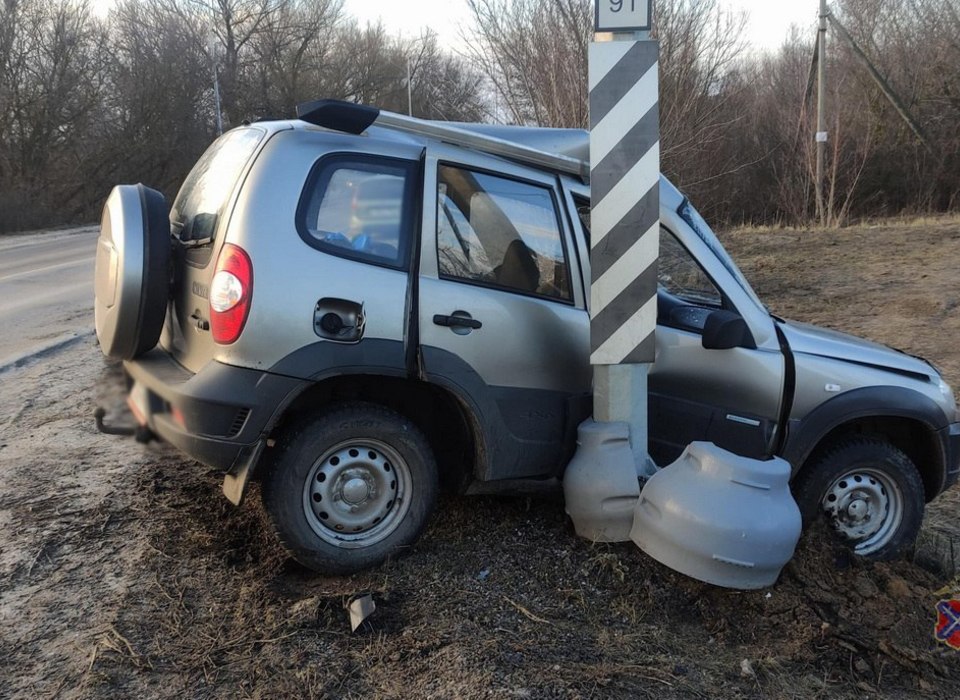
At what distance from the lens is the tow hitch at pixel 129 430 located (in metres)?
3.58

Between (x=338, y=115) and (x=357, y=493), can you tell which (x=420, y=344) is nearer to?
(x=357, y=493)

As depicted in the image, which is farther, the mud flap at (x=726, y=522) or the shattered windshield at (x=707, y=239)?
the shattered windshield at (x=707, y=239)

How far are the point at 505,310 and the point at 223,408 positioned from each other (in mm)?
1309

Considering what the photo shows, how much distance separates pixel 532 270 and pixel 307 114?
1.25m

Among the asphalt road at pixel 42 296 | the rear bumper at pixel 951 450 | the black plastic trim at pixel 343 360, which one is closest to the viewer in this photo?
the black plastic trim at pixel 343 360

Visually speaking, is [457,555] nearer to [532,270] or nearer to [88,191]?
[532,270]

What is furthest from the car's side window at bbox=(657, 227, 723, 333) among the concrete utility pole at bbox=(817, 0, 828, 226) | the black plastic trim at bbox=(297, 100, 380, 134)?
the concrete utility pole at bbox=(817, 0, 828, 226)

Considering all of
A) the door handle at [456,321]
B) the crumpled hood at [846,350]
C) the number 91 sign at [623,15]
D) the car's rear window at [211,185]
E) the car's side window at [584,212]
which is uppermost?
the number 91 sign at [623,15]

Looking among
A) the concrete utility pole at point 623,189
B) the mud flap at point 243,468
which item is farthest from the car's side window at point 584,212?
the mud flap at point 243,468

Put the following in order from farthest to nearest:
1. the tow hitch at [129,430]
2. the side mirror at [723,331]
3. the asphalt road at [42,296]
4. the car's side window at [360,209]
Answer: the asphalt road at [42,296] → the side mirror at [723,331] → the tow hitch at [129,430] → the car's side window at [360,209]

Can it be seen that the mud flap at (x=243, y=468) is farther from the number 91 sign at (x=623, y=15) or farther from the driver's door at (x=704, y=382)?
the number 91 sign at (x=623, y=15)

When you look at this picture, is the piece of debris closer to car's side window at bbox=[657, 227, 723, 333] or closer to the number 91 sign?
car's side window at bbox=[657, 227, 723, 333]

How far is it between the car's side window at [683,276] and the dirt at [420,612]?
1305 millimetres

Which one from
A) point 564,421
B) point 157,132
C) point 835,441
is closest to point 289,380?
point 564,421
